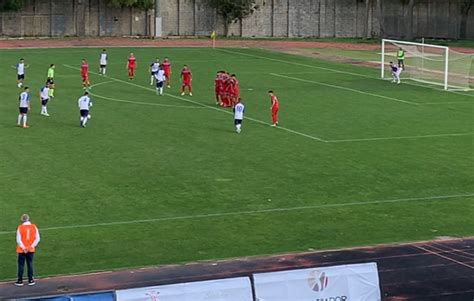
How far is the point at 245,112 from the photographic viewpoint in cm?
5044

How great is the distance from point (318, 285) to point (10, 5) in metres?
79.2

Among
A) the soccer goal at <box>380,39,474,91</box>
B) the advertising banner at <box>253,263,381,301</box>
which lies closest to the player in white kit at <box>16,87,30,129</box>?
the advertising banner at <box>253,263,381,301</box>

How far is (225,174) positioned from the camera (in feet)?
118

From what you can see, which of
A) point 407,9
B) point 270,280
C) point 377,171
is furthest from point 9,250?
point 407,9

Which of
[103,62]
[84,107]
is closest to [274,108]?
[84,107]

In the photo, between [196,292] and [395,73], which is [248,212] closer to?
[196,292]

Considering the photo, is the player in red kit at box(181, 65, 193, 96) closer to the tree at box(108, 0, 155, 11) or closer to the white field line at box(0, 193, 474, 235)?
the white field line at box(0, 193, 474, 235)

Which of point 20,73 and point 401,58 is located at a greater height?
point 401,58

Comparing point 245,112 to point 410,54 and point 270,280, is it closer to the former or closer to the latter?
point 410,54

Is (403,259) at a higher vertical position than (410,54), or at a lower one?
lower

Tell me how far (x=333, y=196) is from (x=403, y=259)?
23.4 ft

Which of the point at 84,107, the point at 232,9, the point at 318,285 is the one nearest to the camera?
the point at 318,285

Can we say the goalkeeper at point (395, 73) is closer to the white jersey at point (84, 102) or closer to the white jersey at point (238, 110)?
the white jersey at point (238, 110)

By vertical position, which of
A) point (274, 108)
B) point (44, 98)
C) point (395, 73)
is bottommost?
point (274, 108)
